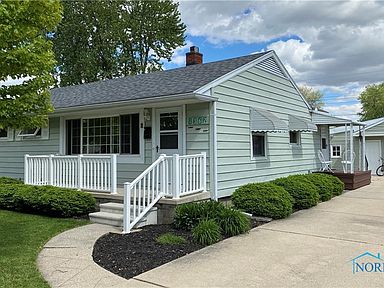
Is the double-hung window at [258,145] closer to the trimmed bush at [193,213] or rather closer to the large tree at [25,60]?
the trimmed bush at [193,213]

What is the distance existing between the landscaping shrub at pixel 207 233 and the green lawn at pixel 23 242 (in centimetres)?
255

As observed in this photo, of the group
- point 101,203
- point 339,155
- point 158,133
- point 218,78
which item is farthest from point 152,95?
point 339,155

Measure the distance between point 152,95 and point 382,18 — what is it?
10.4 m

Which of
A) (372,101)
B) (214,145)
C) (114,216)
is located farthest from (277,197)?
(372,101)

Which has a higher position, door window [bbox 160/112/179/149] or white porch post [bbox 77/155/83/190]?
door window [bbox 160/112/179/149]

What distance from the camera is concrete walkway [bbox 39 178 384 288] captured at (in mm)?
4031

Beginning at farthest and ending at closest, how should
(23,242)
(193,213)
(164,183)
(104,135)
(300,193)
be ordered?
(104,135)
(300,193)
(164,183)
(193,213)
(23,242)

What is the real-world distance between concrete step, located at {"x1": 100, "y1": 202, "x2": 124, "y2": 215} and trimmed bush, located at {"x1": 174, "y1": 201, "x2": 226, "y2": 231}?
1398mm

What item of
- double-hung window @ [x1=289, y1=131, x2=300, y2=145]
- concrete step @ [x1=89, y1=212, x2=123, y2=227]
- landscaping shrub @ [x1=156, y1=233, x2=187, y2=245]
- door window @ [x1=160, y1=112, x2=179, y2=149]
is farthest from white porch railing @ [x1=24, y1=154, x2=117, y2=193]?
double-hung window @ [x1=289, y1=131, x2=300, y2=145]

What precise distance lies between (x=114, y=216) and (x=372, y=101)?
45.0 meters

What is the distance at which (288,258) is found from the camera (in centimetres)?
491

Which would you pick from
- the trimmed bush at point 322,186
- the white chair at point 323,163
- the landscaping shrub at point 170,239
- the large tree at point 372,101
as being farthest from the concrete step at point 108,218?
the large tree at point 372,101

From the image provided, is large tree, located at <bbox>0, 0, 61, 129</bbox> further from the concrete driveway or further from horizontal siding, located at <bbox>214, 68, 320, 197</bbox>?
horizontal siding, located at <bbox>214, 68, 320, 197</bbox>

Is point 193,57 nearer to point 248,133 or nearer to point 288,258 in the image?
point 248,133
